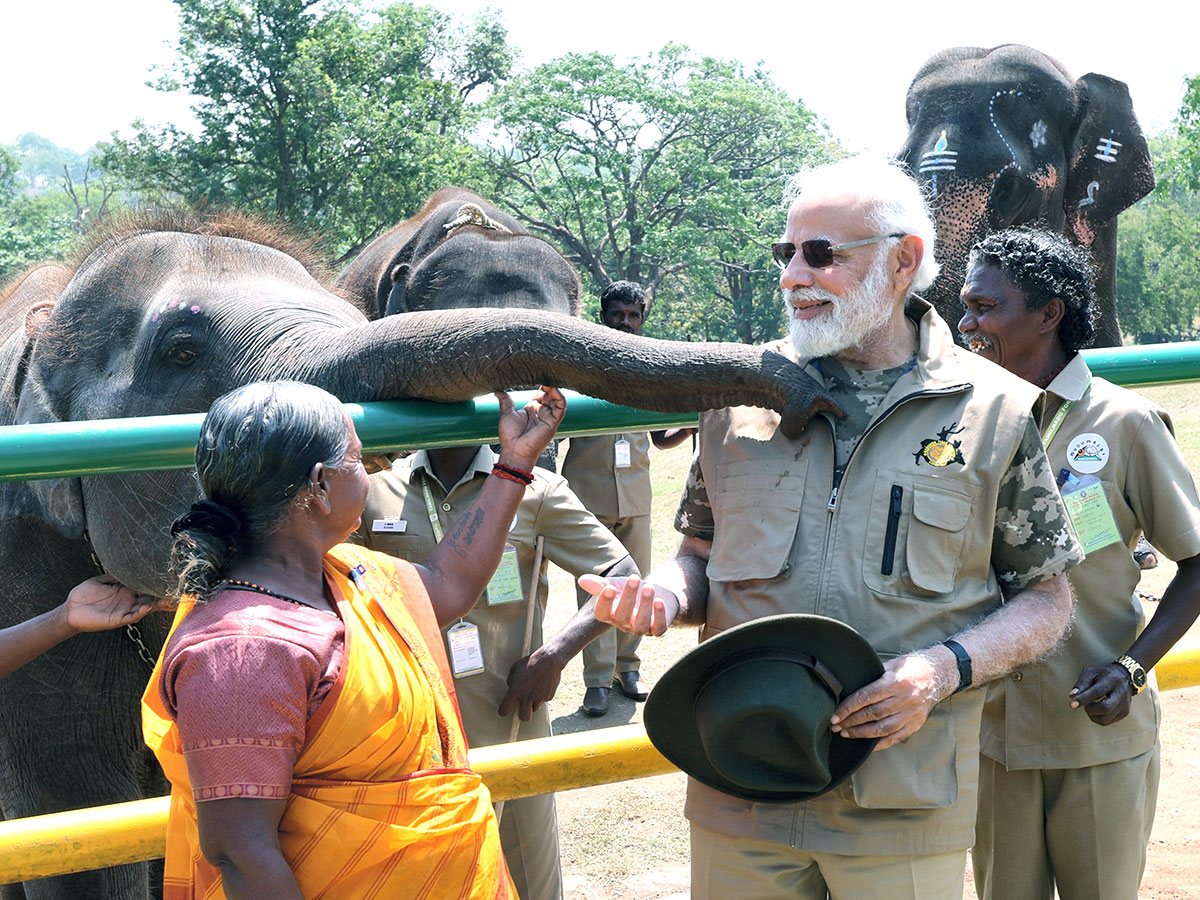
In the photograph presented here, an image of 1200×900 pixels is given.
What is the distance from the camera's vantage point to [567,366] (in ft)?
7.37

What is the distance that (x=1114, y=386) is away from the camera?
113 inches

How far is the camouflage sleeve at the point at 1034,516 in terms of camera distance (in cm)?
220

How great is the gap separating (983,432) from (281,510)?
117cm

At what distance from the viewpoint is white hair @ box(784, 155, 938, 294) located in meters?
2.27

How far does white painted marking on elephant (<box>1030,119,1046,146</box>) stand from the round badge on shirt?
17.7 feet

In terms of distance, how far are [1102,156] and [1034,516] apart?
6.56m

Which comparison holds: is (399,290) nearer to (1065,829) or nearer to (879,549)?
(1065,829)

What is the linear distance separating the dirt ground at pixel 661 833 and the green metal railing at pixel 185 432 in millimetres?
2597

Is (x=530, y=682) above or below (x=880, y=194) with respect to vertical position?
below

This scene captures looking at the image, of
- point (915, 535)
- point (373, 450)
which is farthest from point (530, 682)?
point (915, 535)

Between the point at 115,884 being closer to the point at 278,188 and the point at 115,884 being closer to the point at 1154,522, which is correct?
the point at 1154,522

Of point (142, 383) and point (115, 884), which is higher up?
point (142, 383)

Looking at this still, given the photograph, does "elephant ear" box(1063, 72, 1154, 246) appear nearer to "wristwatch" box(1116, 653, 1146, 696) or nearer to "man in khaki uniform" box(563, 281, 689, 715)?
"man in khaki uniform" box(563, 281, 689, 715)

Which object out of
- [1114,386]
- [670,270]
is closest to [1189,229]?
[670,270]
